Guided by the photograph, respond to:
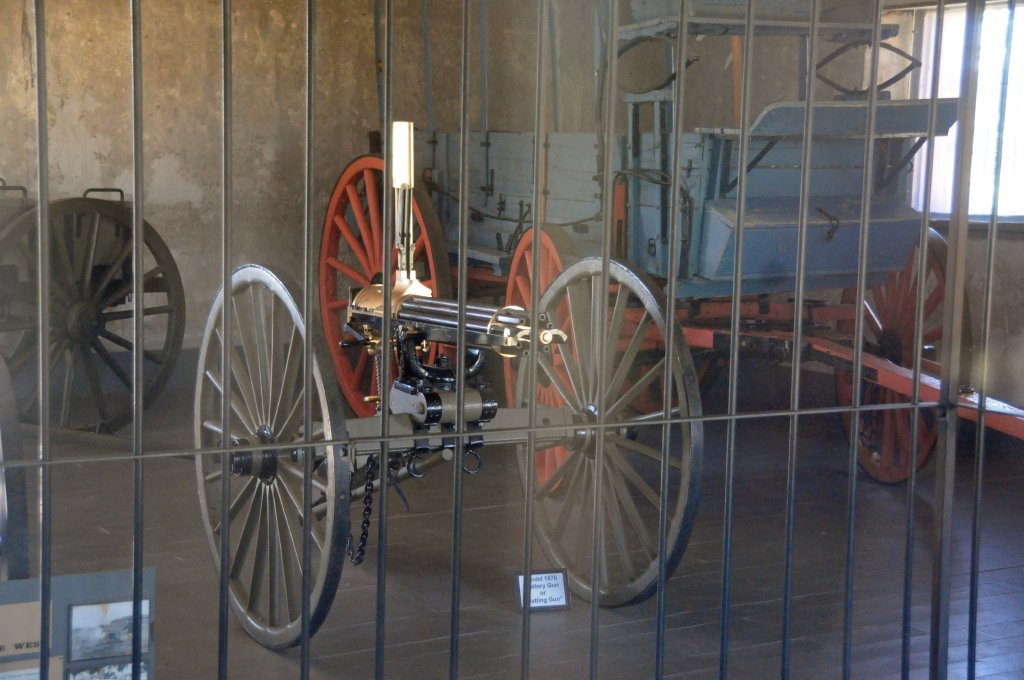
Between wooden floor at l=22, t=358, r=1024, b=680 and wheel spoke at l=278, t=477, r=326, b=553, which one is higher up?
wheel spoke at l=278, t=477, r=326, b=553

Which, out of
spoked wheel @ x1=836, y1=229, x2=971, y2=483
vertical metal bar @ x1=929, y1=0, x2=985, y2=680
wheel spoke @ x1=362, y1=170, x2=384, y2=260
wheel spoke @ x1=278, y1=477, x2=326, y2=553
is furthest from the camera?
wheel spoke @ x1=362, y1=170, x2=384, y2=260

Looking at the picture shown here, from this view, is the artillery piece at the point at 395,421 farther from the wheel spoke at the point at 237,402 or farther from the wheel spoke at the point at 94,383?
the wheel spoke at the point at 94,383

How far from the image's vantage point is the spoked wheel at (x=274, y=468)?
2602 mm

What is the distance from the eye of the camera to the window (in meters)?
5.79

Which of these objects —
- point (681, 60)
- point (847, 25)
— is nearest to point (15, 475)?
point (681, 60)

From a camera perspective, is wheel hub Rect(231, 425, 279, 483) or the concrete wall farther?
the concrete wall

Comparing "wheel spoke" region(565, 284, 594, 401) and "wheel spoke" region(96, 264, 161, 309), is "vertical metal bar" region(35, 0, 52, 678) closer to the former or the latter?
"wheel spoke" region(565, 284, 594, 401)

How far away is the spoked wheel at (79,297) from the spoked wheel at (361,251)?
809 mm

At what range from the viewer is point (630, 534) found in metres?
3.97

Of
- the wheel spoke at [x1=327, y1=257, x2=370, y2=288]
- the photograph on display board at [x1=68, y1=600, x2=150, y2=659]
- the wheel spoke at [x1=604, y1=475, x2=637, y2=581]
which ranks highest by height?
the wheel spoke at [x1=327, y1=257, x2=370, y2=288]

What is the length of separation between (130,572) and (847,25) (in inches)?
142

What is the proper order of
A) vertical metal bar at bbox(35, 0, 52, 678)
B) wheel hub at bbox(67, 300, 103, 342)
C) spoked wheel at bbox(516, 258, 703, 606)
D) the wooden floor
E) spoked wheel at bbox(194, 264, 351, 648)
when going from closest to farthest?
vertical metal bar at bbox(35, 0, 52, 678) < spoked wheel at bbox(194, 264, 351, 648) < the wooden floor < spoked wheel at bbox(516, 258, 703, 606) < wheel hub at bbox(67, 300, 103, 342)

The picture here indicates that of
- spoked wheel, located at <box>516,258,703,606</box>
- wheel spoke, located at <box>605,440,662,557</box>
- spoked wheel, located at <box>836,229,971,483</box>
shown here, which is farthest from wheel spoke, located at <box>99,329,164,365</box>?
spoked wheel, located at <box>836,229,971,483</box>

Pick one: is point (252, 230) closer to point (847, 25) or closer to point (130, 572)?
point (847, 25)
